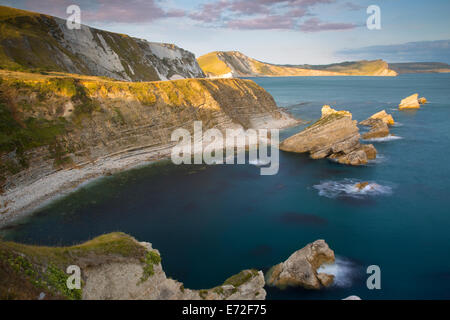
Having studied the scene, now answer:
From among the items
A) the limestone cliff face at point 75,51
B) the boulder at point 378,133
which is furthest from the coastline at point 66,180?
the boulder at point 378,133

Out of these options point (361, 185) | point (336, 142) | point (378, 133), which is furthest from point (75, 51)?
point (378, 133)

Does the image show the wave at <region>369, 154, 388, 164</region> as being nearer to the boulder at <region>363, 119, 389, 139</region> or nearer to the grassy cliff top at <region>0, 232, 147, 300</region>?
the boulder at <region>363, 119, 389, 139</region>

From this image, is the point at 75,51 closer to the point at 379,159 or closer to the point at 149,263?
→ the point at 149,263

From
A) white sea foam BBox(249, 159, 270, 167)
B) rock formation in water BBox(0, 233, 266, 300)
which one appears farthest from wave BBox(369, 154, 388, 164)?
rock formation in water BBox(0, 233, 266, 300)

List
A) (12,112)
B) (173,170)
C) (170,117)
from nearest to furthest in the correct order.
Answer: (12,112), (173,170), (170,117)
